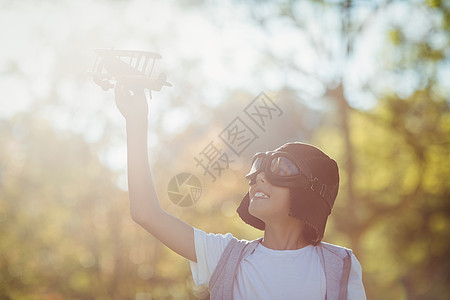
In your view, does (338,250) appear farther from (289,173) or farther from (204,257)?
(204,257)

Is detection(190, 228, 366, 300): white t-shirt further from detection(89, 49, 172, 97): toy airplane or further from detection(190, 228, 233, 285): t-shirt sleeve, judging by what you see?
detection(89, 49, 172, 97): toy airplane

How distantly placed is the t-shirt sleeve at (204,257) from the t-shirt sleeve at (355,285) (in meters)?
0.59

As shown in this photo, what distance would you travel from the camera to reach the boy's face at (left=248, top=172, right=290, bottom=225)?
2.42 m

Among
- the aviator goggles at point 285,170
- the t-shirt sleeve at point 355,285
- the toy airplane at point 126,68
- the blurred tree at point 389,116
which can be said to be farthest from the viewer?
the blurred tree at point 389,116

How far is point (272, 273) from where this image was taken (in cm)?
229

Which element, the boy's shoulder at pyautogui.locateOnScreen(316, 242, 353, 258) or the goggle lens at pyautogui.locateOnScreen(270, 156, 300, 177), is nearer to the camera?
the boy's shoulder at pyautogui.locateOnScreen(316, 242, 353, 258)

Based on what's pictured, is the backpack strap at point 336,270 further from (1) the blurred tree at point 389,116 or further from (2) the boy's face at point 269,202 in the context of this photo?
(1) the blurred tree at point 389,116

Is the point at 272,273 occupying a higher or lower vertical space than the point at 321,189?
lower

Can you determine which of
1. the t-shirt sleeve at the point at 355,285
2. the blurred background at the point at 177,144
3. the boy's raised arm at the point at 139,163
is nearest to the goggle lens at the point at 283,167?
the t-shirt sleeve at the point at 355,285

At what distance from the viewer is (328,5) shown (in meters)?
12.8

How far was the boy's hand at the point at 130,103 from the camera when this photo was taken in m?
2.14

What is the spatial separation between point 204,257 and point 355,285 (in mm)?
675

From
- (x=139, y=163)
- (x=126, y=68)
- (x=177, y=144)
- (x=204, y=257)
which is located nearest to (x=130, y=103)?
(x=126, y=68)

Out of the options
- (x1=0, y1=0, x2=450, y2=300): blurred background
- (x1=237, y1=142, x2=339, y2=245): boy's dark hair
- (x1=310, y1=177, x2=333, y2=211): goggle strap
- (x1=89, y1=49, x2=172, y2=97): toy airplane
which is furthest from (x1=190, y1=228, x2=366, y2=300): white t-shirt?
(x1=0, y1=0, x2=450, y2=300): blurred background
